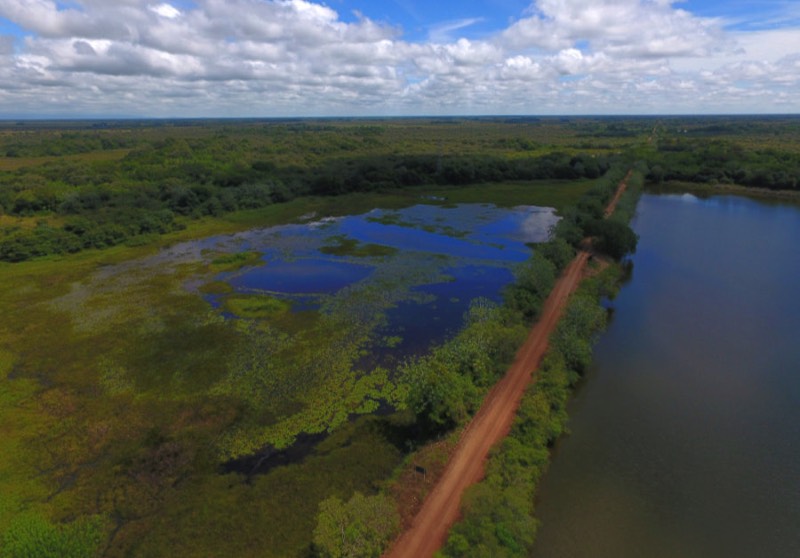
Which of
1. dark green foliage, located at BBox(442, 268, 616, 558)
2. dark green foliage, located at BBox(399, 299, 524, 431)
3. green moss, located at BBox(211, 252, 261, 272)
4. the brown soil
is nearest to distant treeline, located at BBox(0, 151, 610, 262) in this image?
the brown soil

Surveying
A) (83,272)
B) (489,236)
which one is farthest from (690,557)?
(83,272)

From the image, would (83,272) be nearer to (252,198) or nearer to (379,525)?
(252,198)

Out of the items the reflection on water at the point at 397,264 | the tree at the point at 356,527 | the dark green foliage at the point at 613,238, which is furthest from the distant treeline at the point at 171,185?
the tree at the point at 356,527

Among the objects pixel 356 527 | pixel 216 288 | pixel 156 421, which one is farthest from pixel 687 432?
pixel 216 288

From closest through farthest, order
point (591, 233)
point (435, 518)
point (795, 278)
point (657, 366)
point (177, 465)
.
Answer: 1. point (435, 518)
2. point (177, 465)
3. point (657, 366)
4. point (795, 278)
5. point (591, 233)

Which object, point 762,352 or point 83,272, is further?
point 83,272

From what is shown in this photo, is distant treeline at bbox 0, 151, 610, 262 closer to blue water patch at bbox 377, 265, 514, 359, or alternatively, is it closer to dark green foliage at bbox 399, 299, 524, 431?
blue water patch at bbox 377, 265, 514, 359

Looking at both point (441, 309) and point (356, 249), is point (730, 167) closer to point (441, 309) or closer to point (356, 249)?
point (356, 249)

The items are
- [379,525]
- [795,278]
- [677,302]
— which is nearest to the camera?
[379,525]
